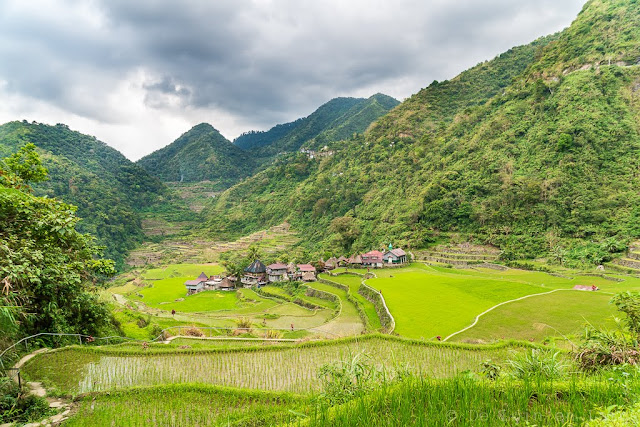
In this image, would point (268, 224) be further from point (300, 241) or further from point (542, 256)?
point (542, 256)

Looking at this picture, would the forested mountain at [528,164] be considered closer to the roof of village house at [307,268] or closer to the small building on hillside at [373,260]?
the small building on hillside at [373,260]

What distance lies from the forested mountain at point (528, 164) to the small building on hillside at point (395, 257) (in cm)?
378

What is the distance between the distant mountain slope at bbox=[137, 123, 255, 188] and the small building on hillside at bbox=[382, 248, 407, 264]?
355ft

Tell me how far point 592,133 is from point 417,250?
2187 centimetres

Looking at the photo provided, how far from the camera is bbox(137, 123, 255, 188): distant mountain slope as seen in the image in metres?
135

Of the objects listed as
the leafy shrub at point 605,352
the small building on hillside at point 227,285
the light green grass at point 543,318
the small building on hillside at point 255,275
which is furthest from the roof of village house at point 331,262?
the leafy shrub at point 605,352

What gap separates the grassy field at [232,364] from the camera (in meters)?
5.59

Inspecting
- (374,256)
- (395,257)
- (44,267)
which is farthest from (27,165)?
(395,257)

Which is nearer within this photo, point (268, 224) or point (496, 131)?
point (496, 131)

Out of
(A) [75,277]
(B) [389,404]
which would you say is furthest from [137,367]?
(B) [389,404]

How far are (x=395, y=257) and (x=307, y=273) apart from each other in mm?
10501

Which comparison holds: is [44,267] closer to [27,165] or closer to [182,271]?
[27,165]

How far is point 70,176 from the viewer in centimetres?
6644

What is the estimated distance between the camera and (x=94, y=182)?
72312 millimetres
